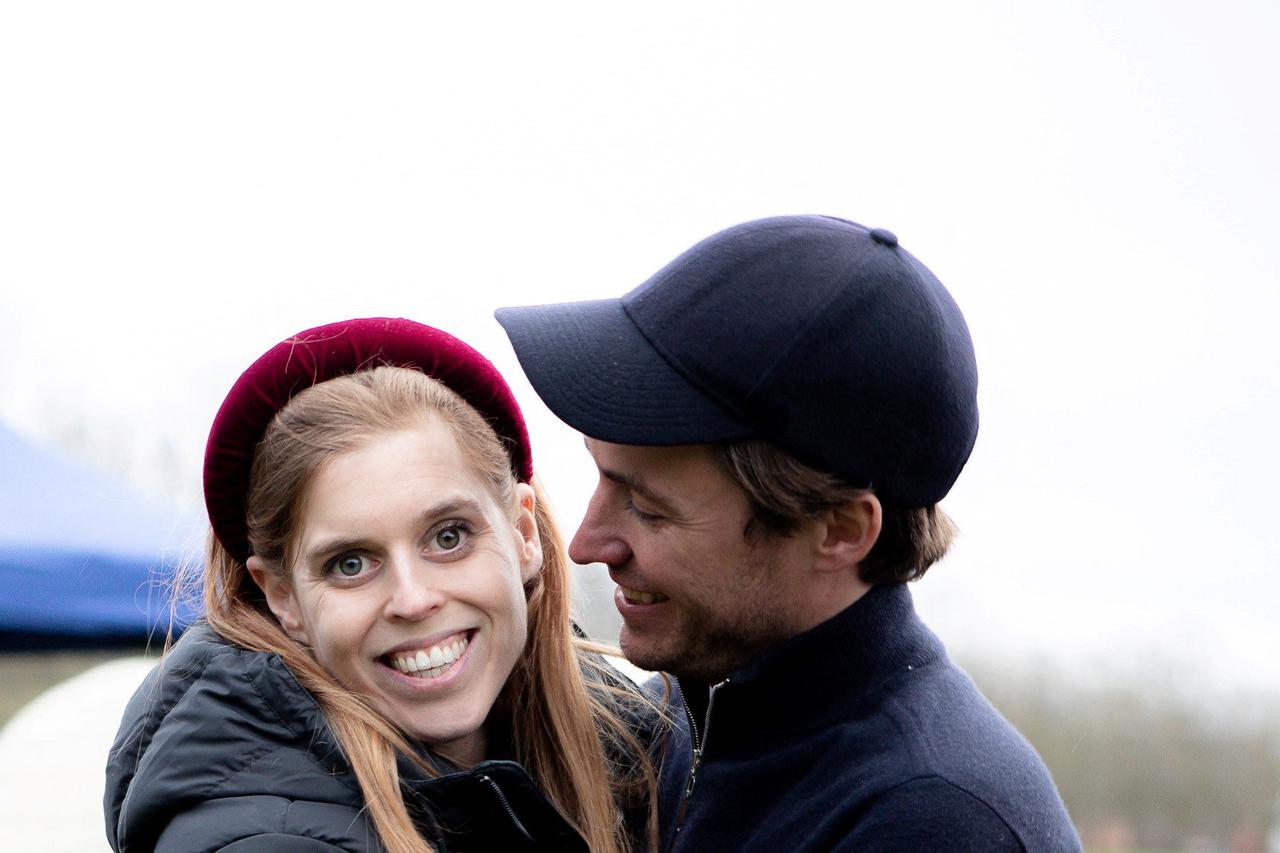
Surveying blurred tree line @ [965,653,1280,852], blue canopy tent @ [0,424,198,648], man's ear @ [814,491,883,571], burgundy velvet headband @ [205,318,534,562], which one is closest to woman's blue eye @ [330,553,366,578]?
burgundy velvet headband @ [205,318,534,562]

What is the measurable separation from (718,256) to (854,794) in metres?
0.79

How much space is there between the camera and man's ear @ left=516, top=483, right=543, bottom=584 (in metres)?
2.37

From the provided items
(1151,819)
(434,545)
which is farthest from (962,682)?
(1151,819)

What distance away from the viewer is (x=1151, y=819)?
336 inches

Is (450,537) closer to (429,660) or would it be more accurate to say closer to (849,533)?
(429,660)

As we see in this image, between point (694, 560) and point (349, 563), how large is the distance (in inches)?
21.4

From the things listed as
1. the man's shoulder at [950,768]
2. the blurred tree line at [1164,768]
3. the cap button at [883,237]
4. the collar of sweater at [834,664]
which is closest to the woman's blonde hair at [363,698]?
the collar of sweater at [834,664]

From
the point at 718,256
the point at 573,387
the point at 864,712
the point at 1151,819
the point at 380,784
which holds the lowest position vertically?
the point at 1151,819

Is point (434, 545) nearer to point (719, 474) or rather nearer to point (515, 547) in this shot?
point (515, 547)

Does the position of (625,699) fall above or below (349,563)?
below

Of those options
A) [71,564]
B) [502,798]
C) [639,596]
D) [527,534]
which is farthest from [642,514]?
[71,564]

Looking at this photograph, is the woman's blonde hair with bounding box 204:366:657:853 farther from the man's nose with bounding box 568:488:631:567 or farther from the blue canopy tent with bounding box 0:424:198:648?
the blue canopy tent with bounding box 0:424:198:648

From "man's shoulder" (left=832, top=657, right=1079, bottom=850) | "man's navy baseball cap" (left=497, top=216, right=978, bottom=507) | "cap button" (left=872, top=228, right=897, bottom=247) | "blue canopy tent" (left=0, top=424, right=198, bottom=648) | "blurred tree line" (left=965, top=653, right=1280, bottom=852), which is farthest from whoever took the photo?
"blurred tree line" (left=965, top=653, right=1280, bottom=852)

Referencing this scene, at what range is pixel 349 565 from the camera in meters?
2.11
